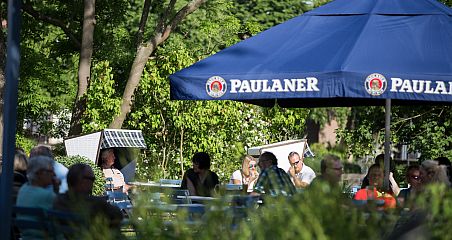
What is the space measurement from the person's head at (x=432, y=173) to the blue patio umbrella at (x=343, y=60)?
58 centimetres

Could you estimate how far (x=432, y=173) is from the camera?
9.79 meters

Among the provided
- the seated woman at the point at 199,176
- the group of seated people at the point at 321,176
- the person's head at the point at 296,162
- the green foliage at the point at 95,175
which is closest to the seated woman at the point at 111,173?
the green foliage at the point at 95,175

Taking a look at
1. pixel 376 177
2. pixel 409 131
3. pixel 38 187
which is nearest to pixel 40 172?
pixel 38 187

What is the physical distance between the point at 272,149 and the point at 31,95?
27.5ft

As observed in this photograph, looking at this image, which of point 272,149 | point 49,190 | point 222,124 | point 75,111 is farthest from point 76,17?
point 49,190

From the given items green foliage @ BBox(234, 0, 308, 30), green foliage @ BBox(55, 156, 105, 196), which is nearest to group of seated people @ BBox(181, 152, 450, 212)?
green foliage @ BBox(55, 156, 105, 196)

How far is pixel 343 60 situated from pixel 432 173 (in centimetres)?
126

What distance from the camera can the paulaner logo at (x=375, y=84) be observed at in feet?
30.5

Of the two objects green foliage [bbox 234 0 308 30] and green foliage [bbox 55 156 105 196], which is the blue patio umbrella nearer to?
green foliage [bbox 55 156 105 196]

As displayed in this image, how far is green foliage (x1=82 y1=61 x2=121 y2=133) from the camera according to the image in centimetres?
2291

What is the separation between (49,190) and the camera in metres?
8.33

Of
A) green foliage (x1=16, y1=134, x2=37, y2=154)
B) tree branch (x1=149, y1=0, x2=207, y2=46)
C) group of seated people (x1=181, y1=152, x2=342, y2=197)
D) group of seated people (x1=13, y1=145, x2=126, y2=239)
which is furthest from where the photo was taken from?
green foliage (x1=16, y1=134, x2=37, y2=154)

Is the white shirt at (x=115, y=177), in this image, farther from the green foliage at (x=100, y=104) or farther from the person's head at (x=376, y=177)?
the green foliage at (x=100, y=104)

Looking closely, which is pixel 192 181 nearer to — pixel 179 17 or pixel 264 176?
pixel 264 176
